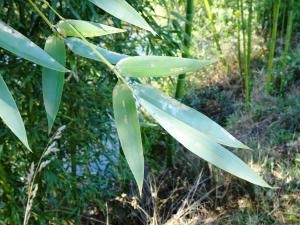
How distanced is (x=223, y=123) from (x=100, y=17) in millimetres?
1906

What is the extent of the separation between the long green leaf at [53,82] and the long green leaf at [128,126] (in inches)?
5.1

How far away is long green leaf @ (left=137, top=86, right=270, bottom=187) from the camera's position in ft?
1.85

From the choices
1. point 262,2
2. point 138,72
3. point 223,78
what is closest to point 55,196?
point 138,72

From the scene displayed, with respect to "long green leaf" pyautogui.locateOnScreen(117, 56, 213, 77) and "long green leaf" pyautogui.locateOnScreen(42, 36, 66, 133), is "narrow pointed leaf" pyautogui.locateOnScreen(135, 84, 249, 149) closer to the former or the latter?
"long green leaf" pyautogui.locateOnScreen(117, 56, 213, 77)

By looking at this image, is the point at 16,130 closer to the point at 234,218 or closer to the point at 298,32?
the point at 234,218

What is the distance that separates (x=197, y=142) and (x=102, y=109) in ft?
4.21

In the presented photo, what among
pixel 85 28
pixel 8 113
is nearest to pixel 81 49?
pixel 85 28

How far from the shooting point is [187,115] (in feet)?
1.94

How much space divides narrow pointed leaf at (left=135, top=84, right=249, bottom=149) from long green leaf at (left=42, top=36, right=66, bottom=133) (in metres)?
0.15

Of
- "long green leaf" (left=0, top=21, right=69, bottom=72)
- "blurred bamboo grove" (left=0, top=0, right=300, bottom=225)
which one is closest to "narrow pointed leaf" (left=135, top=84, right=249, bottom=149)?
"blurred bamboo grove" (left=0, top=0, right=300, bottom=225)

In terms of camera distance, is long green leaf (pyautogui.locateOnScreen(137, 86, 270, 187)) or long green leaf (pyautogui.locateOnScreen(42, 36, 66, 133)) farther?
long green leaf (pyautogui.locateOnScreen(42, 36, 66, 133))

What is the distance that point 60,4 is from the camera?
4.95 ft

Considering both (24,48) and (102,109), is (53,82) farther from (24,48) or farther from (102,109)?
(102,109)

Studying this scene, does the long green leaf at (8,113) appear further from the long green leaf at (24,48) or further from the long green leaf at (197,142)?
the long green leaf at (197,142)
